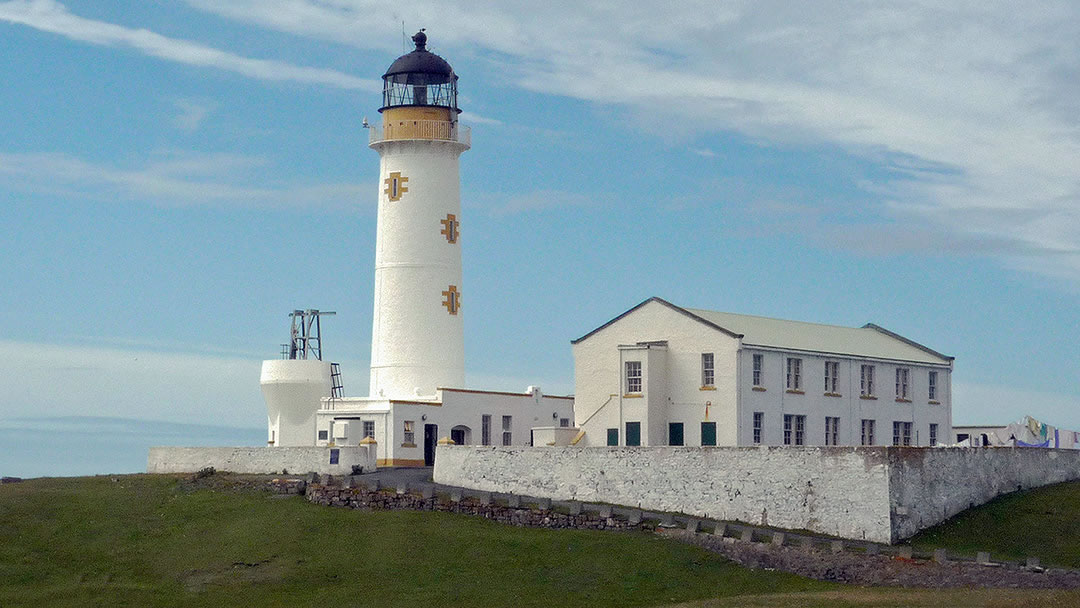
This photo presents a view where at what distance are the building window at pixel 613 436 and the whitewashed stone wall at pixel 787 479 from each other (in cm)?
540

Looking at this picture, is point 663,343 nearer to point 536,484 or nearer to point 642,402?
point 642,402

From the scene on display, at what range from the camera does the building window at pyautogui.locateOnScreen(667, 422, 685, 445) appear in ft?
176

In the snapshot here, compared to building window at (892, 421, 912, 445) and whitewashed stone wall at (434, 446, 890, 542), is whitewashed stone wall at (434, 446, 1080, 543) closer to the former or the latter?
whitewashed stone wall at (434, 446, 890, 542)

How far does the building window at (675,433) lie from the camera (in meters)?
53.7

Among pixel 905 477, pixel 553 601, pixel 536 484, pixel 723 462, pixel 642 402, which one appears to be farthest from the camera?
pixel 642 402

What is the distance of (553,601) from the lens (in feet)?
121

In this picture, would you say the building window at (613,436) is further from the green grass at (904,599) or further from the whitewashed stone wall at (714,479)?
the green grass at (904,599)

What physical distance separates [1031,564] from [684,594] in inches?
354

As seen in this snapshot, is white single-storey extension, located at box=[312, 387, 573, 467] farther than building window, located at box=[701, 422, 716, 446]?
Yes

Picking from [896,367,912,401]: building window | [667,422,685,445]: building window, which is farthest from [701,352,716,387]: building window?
[896,367,912,401]: building window

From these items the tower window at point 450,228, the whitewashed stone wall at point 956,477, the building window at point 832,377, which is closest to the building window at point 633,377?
the building window at point 832,377

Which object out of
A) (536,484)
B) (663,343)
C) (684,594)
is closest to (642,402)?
(663,343)

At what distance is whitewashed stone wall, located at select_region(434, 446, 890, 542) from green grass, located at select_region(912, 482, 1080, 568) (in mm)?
2225

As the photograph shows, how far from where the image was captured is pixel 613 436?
54719mm
